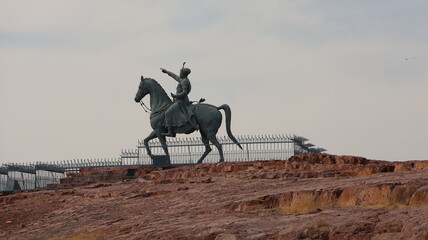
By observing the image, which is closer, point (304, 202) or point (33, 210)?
point (304, 202)

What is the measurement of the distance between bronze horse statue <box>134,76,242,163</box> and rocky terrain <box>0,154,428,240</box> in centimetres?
307

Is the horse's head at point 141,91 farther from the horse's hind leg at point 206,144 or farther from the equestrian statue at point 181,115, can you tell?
the horse's hind leg at point 206,144

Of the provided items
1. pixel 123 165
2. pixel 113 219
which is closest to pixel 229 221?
pixel 113 219

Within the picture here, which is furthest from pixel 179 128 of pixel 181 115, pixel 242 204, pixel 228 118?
pixel 242 204

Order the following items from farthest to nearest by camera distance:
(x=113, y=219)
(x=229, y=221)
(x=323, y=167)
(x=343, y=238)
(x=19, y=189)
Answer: (x=19, y=189) < (x=323, y=167) < (x=113, y=219) < (x=229, y=221) < (x=343, y=238)

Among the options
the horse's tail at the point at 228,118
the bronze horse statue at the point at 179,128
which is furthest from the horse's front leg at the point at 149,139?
the horse's tail at the point at 228,118

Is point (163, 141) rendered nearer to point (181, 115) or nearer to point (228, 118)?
point (181, 115)

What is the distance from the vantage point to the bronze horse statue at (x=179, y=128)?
119 ft

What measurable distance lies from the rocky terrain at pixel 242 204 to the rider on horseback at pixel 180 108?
298cm

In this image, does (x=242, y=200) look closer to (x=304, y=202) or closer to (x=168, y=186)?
(x=304, y=202)

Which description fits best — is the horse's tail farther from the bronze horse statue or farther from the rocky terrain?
the rocky terrain

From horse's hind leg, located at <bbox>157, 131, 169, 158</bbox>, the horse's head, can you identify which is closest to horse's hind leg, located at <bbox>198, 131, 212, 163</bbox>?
horse's hind leg, located at <bbox>157, 131, 169, 158</bbox>

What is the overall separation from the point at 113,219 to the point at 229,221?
4.86 meters

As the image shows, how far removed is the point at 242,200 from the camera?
71.1 ft
